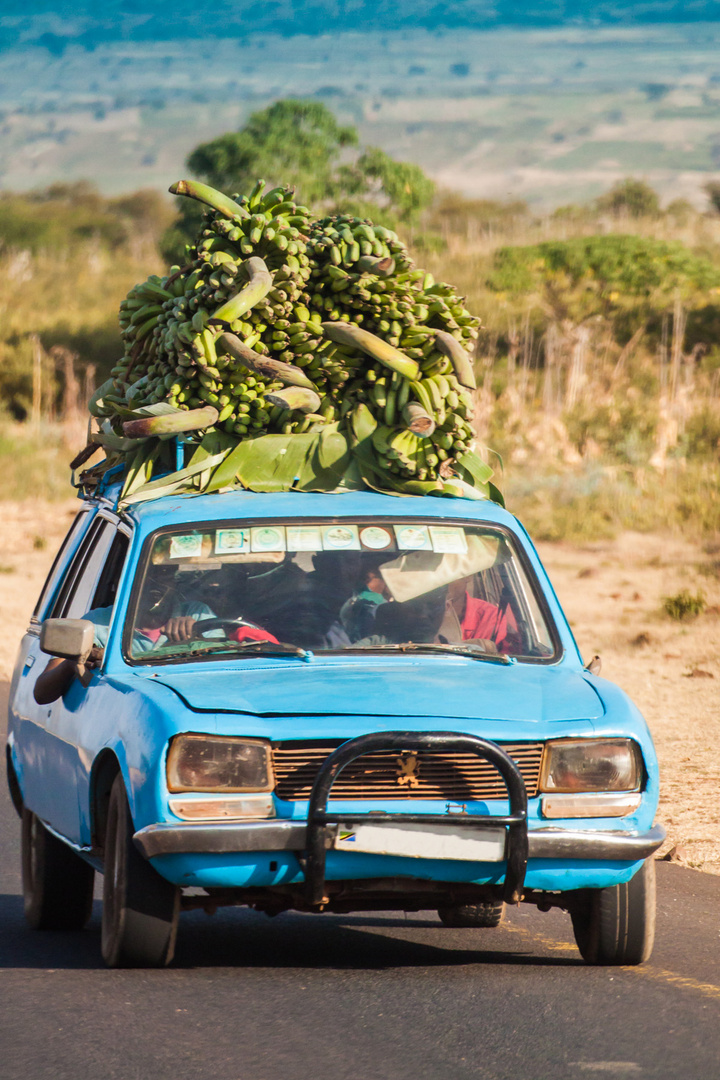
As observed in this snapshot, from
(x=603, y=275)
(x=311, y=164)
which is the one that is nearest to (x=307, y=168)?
(x=311, y=164)

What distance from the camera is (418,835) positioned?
5445 millimetres

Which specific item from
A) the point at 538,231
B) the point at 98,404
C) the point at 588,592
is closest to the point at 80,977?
the point at 98,404

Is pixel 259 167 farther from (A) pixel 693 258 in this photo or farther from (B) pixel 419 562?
(B) pixel 419 562

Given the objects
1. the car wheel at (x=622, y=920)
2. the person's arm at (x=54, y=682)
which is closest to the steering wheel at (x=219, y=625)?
the person's arm at (x=54, y=682)

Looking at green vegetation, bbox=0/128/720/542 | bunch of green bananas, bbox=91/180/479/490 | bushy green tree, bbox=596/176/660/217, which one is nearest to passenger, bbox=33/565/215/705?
bunch of green bananas, bbox=91/180/479/490

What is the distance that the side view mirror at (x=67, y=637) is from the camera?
20.7ft

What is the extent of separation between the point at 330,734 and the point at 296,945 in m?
1.51

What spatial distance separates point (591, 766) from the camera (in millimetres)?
5652

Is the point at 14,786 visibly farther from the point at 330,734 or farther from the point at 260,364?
the point at 330,734

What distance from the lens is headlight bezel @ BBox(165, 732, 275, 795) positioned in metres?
5.48

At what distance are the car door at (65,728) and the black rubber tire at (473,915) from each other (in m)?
1.49

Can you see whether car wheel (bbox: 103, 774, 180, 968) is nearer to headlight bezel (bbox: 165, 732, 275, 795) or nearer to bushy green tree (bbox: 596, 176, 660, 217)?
headlight bezel (bbox: 165, 732, 275, 795)

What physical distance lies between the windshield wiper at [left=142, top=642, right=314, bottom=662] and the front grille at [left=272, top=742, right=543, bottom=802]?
2.52ft

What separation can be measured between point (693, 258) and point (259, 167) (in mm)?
11805
